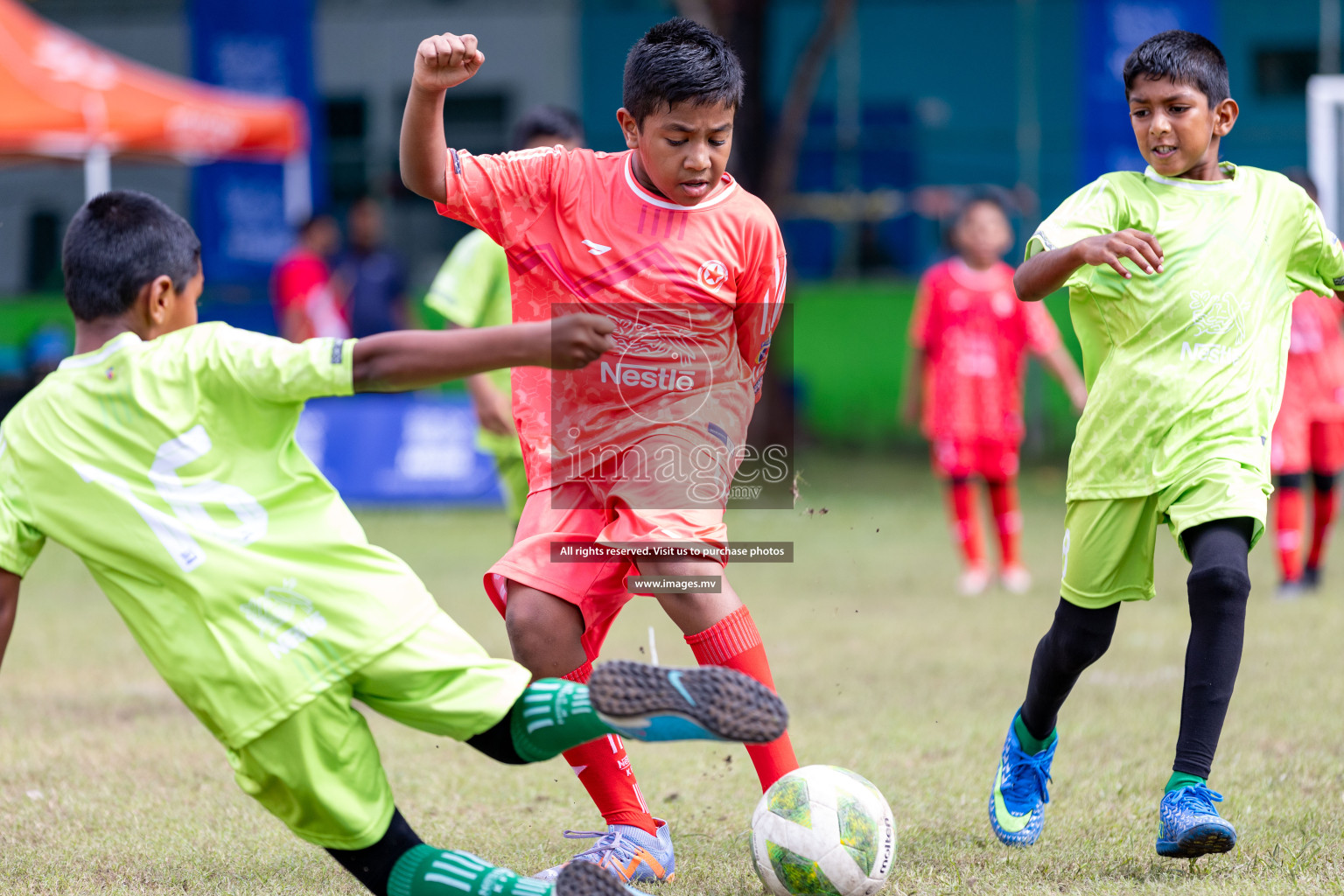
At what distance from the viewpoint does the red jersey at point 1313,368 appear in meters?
7.71

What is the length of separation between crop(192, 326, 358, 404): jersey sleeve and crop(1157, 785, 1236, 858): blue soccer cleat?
199cm

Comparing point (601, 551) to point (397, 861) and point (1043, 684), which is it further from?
point (1043, 684)

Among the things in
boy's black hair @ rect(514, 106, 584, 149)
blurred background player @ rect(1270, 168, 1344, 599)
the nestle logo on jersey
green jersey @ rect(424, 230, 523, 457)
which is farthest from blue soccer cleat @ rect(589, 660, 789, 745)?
blurred background player @ rect(1270, 168, 1344, 599)

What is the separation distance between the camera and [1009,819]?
368cm

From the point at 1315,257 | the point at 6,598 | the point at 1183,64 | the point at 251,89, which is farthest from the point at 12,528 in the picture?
the point at 251,89

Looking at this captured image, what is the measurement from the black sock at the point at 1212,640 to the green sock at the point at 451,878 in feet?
5.06

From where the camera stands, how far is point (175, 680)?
2.80 metres

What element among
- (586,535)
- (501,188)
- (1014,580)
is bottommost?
(1014,580)

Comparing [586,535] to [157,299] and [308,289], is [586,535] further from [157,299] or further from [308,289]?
[308,289]

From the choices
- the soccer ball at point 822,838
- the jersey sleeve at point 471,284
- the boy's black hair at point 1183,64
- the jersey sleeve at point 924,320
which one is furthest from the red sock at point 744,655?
the jersey sleeve at point 924,320

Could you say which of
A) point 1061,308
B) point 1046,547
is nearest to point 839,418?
point 1061,308

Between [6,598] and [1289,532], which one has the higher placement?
[6,598]

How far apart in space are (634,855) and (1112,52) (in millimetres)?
11854

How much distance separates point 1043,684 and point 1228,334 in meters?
0.97
